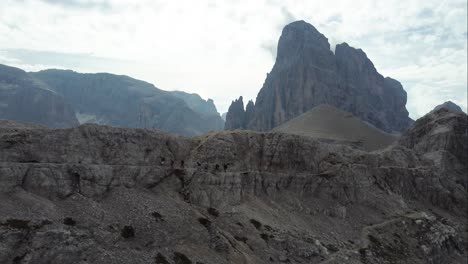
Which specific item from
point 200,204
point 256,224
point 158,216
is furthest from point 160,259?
point 256,224

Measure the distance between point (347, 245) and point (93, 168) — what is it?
4649 centimetres

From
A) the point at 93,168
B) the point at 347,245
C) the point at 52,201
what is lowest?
the point at 347,245

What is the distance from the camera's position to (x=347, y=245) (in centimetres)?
7994

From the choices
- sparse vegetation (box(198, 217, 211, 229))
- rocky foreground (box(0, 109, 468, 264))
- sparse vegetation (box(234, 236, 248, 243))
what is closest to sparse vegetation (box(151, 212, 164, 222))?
rocky foreground (box(0, 109, 468, 264))

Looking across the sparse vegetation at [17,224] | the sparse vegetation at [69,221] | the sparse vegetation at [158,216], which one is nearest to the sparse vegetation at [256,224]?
the sparse vegetation at [158,216]

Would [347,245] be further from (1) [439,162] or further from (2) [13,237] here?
(1) [439,162]

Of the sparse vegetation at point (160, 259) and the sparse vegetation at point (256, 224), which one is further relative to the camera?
the sparse vegetation at point (256, 224)

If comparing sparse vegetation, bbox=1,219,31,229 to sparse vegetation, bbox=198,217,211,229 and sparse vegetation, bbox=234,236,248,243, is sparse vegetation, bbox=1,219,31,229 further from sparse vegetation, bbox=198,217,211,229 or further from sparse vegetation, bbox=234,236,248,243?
sparse vegetation, bbox=234,236,248,243

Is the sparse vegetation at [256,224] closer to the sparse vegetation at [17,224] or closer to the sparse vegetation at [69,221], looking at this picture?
the sparse vegetation at [69,221]

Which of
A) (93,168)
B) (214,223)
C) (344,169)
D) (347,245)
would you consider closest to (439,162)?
(344,169)

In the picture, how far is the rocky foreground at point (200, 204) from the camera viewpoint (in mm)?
54312

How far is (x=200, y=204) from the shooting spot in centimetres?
7262

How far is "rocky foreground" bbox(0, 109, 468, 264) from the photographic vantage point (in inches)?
2138

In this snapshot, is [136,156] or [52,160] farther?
[136,156]
